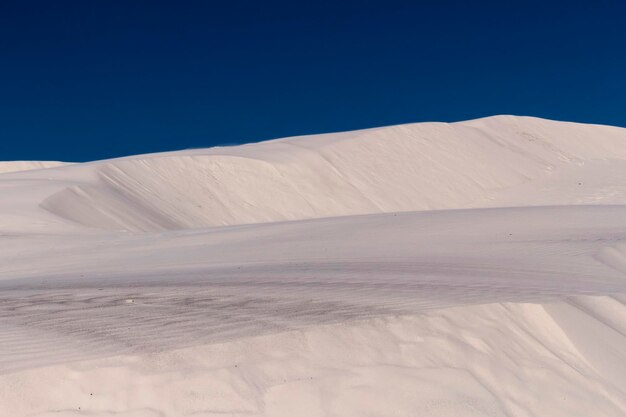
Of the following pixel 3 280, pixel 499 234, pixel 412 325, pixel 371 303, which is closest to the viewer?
pixel 412 325

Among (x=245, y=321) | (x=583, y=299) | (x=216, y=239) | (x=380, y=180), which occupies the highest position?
(x=380, y=180)

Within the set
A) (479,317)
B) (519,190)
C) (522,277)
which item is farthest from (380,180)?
(479,317)

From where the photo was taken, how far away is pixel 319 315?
642 centimetres

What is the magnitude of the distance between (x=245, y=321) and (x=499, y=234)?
8457mm

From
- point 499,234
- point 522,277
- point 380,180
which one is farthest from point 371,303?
point 380,180

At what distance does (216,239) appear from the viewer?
14336mm

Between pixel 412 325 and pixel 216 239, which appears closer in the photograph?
pixel 412 325

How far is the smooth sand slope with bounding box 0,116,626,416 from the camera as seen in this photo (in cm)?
488

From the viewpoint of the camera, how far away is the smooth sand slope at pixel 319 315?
4875 millimetres

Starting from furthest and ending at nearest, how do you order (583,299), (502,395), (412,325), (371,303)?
(583,299), (371,303), (412,325), (502,395)

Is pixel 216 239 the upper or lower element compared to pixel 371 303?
upper

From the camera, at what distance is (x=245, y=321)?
6207 mm

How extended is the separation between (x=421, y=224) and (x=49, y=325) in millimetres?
10311

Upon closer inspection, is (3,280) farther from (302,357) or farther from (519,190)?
(519,190)
